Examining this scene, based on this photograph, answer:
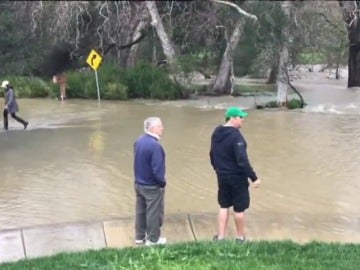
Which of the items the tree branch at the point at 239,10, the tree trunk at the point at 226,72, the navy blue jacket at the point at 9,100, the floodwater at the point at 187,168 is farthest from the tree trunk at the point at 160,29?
the navy blue jacket at the point at 9,100

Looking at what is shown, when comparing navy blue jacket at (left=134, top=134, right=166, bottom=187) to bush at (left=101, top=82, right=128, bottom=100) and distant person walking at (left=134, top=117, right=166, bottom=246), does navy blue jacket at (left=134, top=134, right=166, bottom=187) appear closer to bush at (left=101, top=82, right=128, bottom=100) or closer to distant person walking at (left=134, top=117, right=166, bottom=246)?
distant person walking at (left=134, top=117, right=166, bottom=246)

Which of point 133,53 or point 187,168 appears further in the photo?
point 133,53

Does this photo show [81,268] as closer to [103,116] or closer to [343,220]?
[343,220]

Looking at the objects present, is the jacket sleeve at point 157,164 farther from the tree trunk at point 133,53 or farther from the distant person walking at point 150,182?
the tree trunk at point 133,53

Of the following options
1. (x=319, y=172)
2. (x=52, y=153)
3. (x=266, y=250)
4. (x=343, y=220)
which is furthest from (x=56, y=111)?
(x=266, y=250)

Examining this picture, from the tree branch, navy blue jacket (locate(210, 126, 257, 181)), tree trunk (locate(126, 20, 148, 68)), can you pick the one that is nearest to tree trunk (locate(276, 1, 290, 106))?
the tree branch

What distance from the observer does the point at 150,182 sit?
810cm

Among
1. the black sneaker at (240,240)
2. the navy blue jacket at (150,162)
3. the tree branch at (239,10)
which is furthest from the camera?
the tree branch at (239,10)

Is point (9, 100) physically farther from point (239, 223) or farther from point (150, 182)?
point (239, 223)

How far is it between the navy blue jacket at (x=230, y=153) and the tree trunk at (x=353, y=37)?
2584cm

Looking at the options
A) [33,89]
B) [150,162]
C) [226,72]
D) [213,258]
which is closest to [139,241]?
[150,162]

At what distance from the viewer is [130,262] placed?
6.60 metres

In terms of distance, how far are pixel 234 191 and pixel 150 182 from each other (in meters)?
0.93

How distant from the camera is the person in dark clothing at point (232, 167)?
7.98 metres
